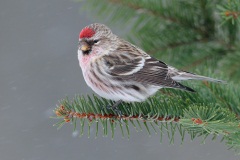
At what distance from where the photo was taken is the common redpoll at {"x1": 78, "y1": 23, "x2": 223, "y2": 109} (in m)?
3.36

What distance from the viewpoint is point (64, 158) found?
6977 millimetres

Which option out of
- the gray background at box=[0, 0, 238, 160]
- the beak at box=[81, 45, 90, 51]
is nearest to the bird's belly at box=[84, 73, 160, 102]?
the beak at box=[81, 45, 90, 51]

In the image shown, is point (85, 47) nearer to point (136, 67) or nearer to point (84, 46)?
point (84, 46)

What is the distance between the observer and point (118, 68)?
3500 millimetres

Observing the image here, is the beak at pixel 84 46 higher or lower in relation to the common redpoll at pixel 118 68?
higher

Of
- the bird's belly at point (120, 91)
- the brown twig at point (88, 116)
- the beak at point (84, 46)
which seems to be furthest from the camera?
the beak at point (84, 46)

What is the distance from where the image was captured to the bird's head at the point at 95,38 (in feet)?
11.3

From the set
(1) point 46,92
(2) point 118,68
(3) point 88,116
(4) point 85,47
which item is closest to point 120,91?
(2) point 118,68

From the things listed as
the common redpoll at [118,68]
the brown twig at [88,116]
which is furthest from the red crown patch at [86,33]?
the brown twig at [88,116]

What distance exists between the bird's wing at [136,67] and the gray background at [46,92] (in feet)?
8.91

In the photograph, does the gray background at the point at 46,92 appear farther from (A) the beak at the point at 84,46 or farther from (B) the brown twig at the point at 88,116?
(B) the brown twig at the point at 88,116

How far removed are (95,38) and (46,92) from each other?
3226 mm

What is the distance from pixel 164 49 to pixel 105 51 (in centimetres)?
36

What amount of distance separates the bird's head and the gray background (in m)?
2.67
